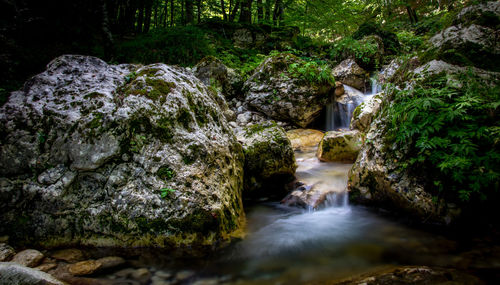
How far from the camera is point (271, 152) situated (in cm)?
446

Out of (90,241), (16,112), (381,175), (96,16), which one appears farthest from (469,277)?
(96,16)

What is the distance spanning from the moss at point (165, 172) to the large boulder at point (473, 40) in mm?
4408

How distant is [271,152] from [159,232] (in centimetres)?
260

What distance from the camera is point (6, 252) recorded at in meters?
2.11

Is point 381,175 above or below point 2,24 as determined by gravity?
below

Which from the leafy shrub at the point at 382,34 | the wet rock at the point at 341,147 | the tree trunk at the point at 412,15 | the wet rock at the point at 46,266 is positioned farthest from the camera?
the tree trunk at the point at 412,15

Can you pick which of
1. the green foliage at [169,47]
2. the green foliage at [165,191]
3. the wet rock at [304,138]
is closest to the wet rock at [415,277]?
the green foliage at [165,191]

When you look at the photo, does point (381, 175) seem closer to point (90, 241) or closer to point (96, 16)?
point (90, 241)

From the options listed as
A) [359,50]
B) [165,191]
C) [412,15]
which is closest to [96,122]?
[165,191]

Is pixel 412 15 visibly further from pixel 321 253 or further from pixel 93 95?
pixel 93 95

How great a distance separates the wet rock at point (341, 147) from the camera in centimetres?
557

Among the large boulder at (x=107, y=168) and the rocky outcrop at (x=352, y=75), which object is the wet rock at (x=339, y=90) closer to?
the rocky outcrop at (x=352, y=75)

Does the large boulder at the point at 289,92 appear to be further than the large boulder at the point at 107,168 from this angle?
Yes

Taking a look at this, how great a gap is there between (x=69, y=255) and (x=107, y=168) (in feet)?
2.97
